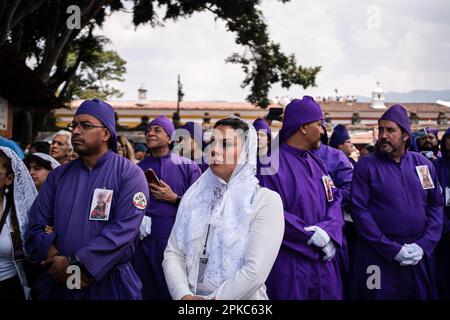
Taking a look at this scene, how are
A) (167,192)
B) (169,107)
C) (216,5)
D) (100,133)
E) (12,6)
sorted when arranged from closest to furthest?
(100,133) → (167,192) → (12,6) → (216,5) → (169,107)

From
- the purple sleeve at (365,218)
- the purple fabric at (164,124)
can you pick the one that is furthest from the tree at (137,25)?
the purple sleeve at (365,218)

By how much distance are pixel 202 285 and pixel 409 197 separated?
218 cm

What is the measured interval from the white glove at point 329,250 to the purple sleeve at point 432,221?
0.85 meters

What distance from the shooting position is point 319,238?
379cm

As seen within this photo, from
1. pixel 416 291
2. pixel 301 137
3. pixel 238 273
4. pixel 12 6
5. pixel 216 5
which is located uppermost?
pixel 216 5

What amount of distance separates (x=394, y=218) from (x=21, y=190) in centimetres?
288

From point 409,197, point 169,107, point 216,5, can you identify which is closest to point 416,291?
point 409,197

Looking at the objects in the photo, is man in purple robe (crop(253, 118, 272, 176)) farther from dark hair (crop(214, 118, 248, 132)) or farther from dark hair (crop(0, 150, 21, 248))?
dark hair (crop(0, 150, 21, 248))

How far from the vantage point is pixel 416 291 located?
434 centimetres

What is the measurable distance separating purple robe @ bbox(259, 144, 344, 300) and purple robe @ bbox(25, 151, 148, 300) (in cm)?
102

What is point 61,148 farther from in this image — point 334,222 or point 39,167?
point 334,222

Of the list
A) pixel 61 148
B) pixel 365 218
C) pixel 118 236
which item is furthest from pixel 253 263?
pixel 61 148

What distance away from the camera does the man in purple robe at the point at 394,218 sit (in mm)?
4320
